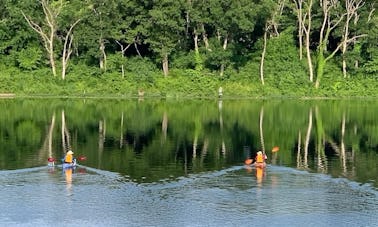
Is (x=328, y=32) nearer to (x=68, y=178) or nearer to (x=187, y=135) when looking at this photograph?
(x=187, y=135)

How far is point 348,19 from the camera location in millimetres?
82875

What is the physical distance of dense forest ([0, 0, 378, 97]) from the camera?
83.9m

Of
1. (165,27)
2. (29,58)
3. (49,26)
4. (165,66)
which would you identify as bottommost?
(165,66)

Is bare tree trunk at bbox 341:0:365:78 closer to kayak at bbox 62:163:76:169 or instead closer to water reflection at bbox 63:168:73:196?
kayak at bbox 62:163:76:169

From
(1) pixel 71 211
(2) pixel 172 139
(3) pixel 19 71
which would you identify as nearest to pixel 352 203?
(1) pixel 71 211

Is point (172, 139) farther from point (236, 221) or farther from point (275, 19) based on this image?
point (275, 19)

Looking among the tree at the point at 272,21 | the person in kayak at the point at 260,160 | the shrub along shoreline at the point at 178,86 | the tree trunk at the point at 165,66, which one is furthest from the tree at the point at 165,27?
the person in kayak at the point at 260,160

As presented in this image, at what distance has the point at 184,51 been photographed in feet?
297

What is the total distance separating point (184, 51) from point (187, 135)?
4044 centimetres

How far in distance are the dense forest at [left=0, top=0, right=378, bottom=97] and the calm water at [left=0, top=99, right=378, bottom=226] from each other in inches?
698

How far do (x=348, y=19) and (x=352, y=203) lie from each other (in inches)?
2197

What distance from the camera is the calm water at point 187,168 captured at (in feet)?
92.1

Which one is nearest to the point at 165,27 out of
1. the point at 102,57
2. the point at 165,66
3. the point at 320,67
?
the point at 165,66

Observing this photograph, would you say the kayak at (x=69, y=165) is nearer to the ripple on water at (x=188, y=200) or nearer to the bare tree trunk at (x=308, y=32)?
the ripple on water at (x=188, y=200)
